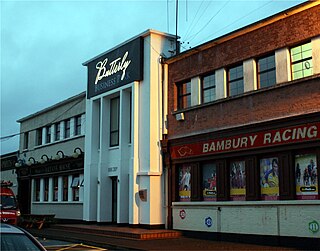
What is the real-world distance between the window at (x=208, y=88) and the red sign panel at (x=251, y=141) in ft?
6.46

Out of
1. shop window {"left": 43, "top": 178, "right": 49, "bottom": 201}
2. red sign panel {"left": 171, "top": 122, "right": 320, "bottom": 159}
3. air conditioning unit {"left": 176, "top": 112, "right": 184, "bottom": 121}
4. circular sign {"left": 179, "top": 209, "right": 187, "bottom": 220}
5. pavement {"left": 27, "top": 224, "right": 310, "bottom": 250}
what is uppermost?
air conditioning unit {"left": 176, "top": 112, "right": 184, "bottom": 121}

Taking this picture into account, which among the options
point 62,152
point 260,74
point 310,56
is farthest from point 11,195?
point 310,56

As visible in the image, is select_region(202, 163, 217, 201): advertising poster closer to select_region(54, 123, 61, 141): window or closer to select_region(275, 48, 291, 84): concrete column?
select_region(275, 48, 291, 84): concrete column

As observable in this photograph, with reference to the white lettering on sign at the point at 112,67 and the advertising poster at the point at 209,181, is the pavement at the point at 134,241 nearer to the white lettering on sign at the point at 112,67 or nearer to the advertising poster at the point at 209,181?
the advertising poster at the point at 209,181

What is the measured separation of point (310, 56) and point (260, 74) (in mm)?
2377

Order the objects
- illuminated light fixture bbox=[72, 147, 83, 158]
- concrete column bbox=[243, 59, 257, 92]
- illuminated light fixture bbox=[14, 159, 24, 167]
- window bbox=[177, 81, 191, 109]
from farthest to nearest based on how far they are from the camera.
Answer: illuminated light fixture bbox=[14, 159, 24, 167]
illuminated light fixture bbox=[72, 147, 83, 158]
window bbox=[177, 81, 191, 109]
concrete column bbox=[243, 59, 257, 92]

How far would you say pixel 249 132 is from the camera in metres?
18.2

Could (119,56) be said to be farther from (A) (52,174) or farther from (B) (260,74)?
(A) (52,174)

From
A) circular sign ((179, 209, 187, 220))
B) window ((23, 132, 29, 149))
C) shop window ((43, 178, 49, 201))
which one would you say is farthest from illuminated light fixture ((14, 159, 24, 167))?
circular sign ((179, 209, 187, 220))

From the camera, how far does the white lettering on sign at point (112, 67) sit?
24.5 metres

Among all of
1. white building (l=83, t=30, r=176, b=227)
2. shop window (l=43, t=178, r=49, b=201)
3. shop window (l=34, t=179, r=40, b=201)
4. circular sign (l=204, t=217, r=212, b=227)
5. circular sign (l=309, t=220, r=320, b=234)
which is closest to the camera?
circular sign (l=309, t=220, r=320, b=234)

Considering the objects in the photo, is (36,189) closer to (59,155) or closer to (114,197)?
(59,155)

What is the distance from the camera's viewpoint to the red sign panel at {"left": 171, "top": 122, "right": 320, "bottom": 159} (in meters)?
16.0

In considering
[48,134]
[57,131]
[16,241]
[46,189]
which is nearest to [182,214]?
[16,241]
